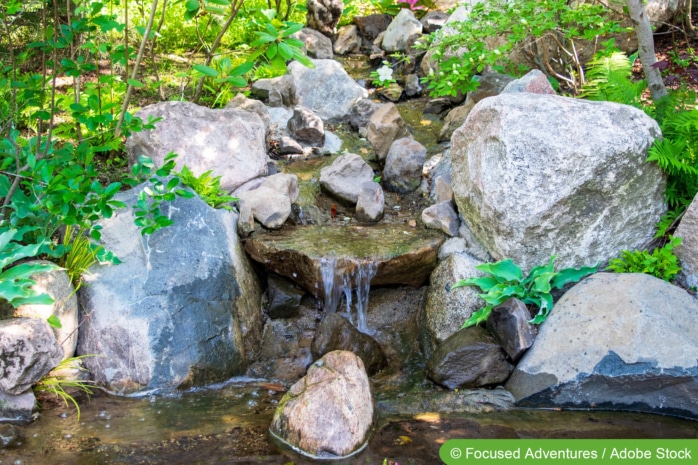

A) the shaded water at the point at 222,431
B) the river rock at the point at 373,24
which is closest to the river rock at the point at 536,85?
the shaded water at the point at 222,431

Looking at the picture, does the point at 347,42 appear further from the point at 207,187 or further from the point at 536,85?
the point at 207,187

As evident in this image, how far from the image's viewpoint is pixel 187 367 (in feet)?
16.4

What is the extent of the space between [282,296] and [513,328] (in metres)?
2.14

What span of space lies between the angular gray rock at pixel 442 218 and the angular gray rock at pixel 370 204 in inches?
19.3

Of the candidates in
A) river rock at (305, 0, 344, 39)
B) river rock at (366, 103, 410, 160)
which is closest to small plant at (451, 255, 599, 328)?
river rock at (366, 103, 410, 160)

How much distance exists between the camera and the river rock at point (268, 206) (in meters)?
6.02

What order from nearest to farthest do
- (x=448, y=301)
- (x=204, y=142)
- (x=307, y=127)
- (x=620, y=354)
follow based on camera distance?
(x=620, y=354) < (x=448, y=301) < (x=204, y=142) < (x=307, y=127)

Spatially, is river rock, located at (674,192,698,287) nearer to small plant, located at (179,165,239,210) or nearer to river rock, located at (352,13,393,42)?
small plant, located at (179,165,239,210)

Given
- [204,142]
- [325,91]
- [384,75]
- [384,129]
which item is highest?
[204,142]

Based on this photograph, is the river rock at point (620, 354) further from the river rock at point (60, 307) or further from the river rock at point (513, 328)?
the river rock at point (60, 307)

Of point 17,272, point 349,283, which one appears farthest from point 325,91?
point 17,272

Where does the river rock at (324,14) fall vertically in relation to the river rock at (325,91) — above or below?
above

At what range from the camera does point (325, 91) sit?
28.4 ft

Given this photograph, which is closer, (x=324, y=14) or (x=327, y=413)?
(x=327, y=413)
